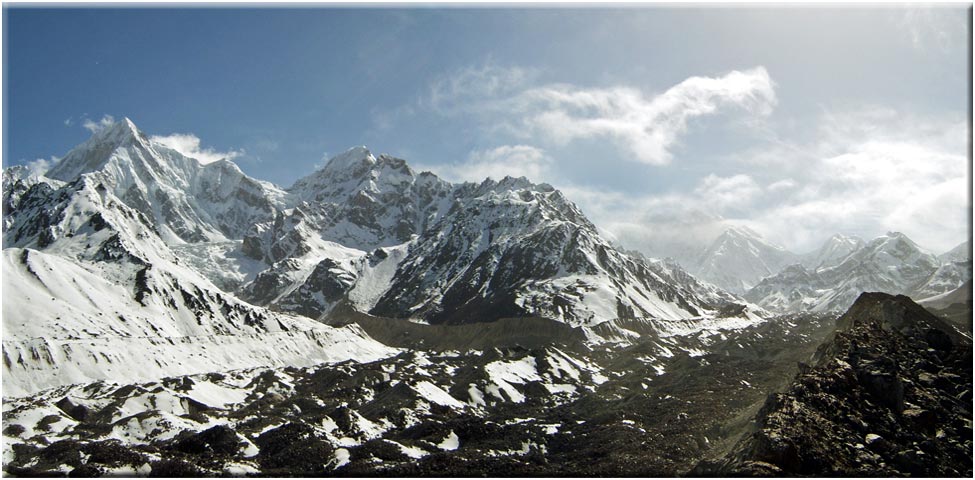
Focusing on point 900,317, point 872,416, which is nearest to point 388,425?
point 872,416

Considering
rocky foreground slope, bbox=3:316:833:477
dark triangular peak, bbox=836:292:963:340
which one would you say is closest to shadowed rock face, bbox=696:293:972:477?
dark triangular peak, bbox=836:292:963:340

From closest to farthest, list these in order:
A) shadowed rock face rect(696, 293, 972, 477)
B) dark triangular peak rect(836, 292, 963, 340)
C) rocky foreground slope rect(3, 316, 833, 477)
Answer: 1. shadowed rock face rect(696, 293, 972, 477)
2. rocky foreground slope rect(3, 316, 833, 477)
3. dark triangular peak rect(836, 292, 963, 340)

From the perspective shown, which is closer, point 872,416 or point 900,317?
point 872,416

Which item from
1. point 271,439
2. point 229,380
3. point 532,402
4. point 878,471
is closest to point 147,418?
point 271,439

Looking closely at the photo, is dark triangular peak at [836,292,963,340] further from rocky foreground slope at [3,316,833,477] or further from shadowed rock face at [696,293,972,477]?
rocky foreground slope at [3,316,833,477]

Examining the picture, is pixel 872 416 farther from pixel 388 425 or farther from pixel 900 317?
pixel 388 425

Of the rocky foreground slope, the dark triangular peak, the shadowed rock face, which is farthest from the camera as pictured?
the dark triangular peak

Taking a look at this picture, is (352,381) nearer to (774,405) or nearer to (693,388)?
(693,388)

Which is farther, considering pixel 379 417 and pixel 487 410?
pixel 487 410
